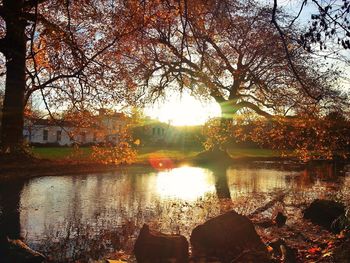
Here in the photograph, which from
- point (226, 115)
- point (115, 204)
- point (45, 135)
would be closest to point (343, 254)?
point (115, 204)

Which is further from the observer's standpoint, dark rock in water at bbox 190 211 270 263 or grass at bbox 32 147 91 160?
grass at bbox 32 147 91 160

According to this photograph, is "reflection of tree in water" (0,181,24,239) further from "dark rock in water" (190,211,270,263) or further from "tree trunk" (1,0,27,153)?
"dark rock in water" (190,211,270,263)

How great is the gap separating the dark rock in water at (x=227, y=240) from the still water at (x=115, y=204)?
117 cm

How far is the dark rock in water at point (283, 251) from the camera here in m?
8.71

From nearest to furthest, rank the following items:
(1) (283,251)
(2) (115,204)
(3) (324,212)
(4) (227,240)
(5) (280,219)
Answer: (1) (283,251) → (4) (227,240) → (5) (280,219) → (3) (324,212) → (2) (115,204)

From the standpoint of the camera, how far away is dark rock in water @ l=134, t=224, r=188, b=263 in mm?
8789

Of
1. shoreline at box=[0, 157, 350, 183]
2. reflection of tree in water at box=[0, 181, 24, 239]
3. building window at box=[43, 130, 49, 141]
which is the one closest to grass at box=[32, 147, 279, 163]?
shoreline at box=[0, 157, 350, 183]

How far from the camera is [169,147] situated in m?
73.5

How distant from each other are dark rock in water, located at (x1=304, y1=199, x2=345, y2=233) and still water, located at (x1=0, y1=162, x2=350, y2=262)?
217 centimetres

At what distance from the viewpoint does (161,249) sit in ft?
29.3

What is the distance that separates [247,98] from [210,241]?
31326 mm

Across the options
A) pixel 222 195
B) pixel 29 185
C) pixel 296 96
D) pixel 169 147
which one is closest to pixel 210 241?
pixel 222 195

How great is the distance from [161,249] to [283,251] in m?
2.75

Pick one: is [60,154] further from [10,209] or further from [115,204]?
[10,209]
